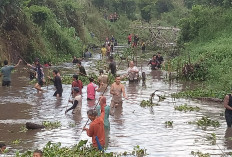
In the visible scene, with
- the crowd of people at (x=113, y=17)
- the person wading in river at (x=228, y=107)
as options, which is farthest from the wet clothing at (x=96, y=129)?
the crowd of people at (x=113, y=17)

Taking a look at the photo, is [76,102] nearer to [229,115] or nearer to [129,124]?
[129,124]

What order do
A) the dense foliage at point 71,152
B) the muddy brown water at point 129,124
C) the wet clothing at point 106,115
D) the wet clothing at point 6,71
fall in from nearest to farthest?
the dense foliage at point 71,152
the muddy brown water at point 129,124
the wet clothing at point 106,115
the wet clothing at point 6,71

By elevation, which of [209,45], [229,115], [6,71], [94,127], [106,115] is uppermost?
[209,45]

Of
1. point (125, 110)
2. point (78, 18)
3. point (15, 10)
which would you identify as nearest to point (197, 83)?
point (125, 110)

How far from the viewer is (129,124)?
1623 cm

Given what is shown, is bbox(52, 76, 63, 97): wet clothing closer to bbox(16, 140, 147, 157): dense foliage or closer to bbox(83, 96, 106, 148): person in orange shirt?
bbox(16, 140, 147, 157): dense foliage

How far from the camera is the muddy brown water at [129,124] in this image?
528 inches

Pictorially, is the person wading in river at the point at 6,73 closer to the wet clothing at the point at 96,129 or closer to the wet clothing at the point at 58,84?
the wet clothing at the point at 58,84

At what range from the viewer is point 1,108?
18594 millimetres

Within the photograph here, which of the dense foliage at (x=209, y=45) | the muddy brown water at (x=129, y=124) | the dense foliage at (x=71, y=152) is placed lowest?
the muddy brown water at (x=129, y=124)

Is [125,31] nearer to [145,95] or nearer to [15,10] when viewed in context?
[15,10]

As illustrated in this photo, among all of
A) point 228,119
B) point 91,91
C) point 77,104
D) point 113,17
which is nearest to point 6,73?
point 91,91

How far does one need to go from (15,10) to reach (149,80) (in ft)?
36.2

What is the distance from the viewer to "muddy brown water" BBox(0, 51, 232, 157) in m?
13.4
